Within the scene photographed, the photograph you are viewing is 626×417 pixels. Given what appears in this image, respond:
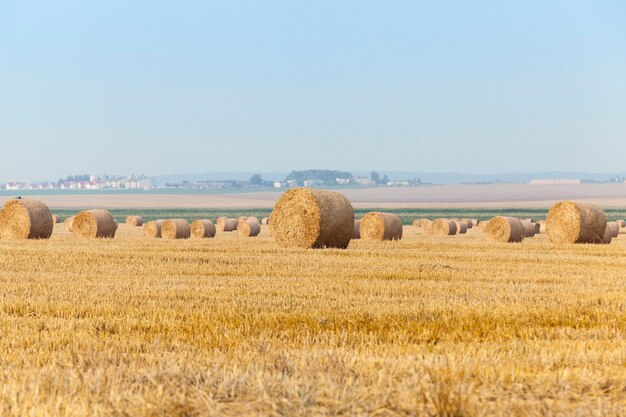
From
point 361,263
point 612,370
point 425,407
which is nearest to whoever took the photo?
point 425,407

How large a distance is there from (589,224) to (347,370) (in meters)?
26.8

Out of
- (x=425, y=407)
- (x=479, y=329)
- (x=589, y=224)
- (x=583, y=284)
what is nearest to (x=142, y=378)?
(x=425, y=407)

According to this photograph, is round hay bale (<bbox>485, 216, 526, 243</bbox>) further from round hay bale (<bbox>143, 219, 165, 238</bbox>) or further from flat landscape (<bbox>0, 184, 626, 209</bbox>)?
flat landscape (<bbox>0, 184, 626, 209</bbox>)

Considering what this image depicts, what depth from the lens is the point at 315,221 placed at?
85.8 feet

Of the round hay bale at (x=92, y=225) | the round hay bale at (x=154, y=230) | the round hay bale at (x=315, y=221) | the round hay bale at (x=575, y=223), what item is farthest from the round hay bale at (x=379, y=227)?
the round hay bale at (x=154, y=230)

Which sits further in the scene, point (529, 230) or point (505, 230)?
point (529, 230)

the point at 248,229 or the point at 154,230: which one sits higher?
the point at 154,230

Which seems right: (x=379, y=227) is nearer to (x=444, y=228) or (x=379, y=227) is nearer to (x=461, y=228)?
(x=444, y=228)

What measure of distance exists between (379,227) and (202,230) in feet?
33.9

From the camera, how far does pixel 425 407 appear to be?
567 cm

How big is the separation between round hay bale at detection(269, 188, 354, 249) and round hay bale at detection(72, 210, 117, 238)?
31.4 ft

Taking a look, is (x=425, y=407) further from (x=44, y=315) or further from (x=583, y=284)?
(x=583, y=284)

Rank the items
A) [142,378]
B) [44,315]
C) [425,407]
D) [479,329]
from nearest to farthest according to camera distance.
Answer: [425,407], [142,378], [479,329], [44,315]

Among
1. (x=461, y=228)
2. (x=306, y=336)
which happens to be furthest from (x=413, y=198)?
(x=306, y=336)
